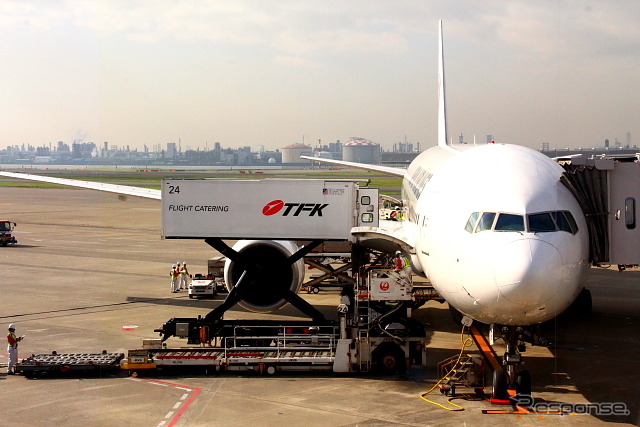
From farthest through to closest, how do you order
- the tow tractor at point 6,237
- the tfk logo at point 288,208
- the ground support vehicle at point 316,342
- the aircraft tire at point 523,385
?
the tow tractor at point 6,237, the tfk logo at point 288,208, the ground support vehicle at point 316,342, the aircraft tire at point 523,385

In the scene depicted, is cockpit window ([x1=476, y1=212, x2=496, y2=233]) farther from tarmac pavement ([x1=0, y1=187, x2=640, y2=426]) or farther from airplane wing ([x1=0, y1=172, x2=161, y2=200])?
airplane wing ([x1=0, y1=172, x2=161, y2=200])

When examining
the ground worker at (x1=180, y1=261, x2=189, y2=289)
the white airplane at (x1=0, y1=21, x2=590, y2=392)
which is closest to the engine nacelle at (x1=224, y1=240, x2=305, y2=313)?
the white airplane at (x1=0, y1=21, x2=590, y2=392)

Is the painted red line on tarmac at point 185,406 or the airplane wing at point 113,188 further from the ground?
the airplane wing at point 113,188

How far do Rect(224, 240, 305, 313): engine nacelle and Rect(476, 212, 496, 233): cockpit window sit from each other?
665 centimetres

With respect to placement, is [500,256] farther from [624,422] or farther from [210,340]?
[210,340]

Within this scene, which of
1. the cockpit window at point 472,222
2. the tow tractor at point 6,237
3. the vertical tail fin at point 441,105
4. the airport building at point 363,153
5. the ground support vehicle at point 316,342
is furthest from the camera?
the airport building at point 363,153

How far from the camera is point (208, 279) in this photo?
26125mm

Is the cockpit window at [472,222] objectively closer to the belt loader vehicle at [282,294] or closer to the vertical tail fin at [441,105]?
the belt loader vehicle at [282,294]

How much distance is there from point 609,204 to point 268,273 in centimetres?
806

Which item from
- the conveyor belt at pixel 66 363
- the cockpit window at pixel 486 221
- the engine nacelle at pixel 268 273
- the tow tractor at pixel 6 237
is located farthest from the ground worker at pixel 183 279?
the tow tractor at pixel 6 237

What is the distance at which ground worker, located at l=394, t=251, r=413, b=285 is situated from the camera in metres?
16.9

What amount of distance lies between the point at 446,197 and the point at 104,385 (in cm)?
675

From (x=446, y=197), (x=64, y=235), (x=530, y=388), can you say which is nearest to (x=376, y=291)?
(x=446, y=197)

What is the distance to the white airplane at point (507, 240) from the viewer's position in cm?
1207
